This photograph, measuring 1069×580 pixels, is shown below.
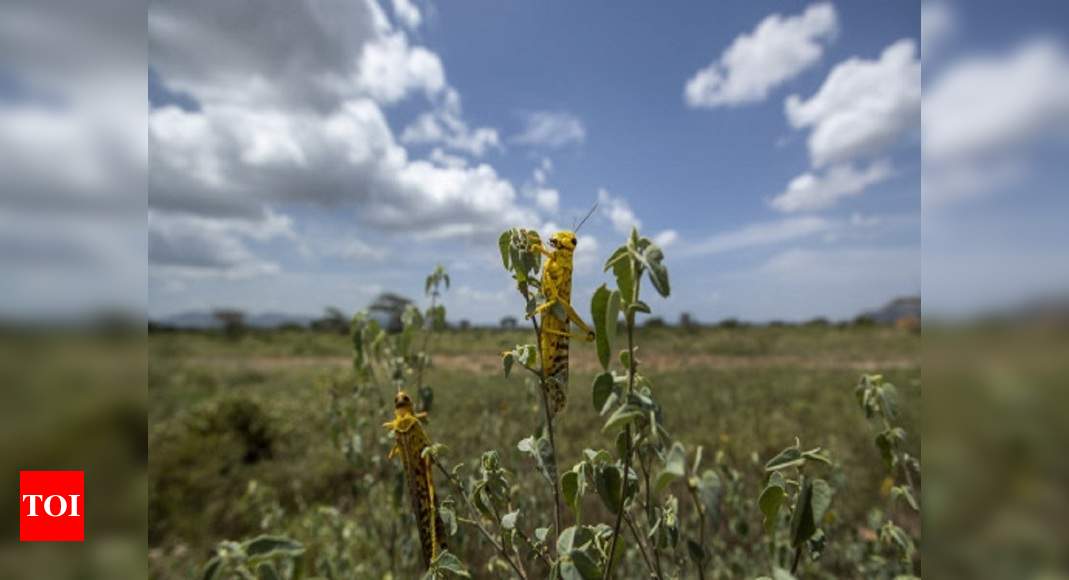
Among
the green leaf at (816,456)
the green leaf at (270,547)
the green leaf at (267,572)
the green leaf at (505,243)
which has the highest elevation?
the green leaf at (505,243)

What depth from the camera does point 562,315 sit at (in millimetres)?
566

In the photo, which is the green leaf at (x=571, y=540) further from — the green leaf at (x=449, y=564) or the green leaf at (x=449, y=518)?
the green leaf at (x=449, y=518)

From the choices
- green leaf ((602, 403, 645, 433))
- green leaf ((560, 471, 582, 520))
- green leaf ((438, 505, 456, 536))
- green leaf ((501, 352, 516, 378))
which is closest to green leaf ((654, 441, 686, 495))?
green leaf ((602, 403, 645, 433))

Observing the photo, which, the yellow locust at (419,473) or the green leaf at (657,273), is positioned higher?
the green leaf at (657,273)

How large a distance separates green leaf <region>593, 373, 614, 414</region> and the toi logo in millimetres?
395

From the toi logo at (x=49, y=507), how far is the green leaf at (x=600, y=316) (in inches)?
15.8

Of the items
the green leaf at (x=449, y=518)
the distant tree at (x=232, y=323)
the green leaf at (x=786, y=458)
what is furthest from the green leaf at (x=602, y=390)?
the distant tree at (x=232, y=323)

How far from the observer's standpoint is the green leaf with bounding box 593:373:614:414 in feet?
1.31

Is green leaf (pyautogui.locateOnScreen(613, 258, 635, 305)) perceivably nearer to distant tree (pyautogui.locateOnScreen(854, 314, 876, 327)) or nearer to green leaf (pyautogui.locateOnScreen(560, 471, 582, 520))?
green leaf (pyautogui.locateOnScreen(560, 471, 582, 520))

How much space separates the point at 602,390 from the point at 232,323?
17.4 m

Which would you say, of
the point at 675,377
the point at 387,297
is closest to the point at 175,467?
the point at 387,297

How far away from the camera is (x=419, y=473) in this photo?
755 mm

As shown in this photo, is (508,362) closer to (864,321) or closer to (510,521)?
(510,521)

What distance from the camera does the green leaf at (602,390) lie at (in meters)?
0.40
